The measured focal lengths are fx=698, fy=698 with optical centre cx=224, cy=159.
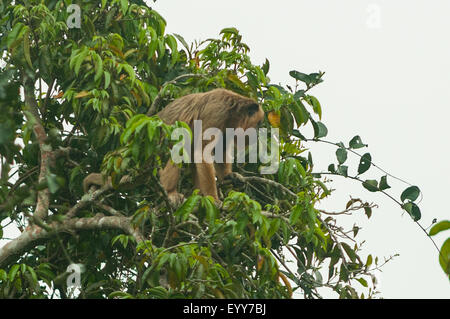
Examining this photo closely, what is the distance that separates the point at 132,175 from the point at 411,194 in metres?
2.27

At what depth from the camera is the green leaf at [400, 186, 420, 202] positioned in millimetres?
5609

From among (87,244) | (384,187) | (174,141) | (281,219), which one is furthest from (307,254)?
(174,141)

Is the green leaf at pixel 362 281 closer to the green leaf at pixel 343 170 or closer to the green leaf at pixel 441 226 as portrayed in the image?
the green leaf at pixel 343 170

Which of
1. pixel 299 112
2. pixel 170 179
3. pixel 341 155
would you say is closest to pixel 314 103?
pixel 299 112

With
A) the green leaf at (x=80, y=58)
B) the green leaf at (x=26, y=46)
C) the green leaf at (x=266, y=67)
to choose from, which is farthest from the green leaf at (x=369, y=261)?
the green leaf at (x=26, y=46)

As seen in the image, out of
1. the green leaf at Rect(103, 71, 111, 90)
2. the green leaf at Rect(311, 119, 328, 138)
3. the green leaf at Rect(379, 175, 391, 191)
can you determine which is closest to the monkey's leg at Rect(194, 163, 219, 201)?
the green leaf at Rect(311, 119, 328, 138)

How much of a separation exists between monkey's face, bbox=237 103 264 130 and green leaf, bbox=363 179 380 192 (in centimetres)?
127

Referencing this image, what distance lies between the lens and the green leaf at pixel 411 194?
5609 mm

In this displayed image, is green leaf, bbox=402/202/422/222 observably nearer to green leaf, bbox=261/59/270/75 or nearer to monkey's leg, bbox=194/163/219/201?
monkey's leg, bbox=194/163/219/201

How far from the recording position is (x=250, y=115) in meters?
6.62

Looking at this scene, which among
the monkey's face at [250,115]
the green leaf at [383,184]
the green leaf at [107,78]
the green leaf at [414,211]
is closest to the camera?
the green leaf at [414,211]

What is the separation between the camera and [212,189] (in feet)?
20.8

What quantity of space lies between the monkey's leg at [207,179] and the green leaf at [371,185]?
1.38m
